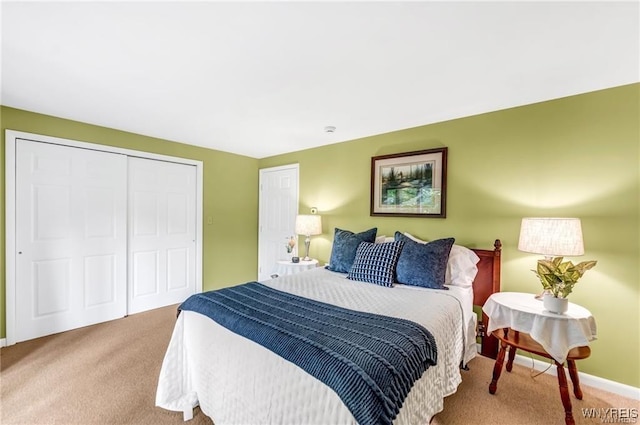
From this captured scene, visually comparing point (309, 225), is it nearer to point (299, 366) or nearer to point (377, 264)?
point (377, 264)

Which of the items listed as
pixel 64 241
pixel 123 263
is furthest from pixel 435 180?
pixel 64 241

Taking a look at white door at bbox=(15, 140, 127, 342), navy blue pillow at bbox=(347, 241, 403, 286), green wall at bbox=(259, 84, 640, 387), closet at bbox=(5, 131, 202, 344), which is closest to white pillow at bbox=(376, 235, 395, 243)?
green wall at bbox=(259, 84, 640, 387)

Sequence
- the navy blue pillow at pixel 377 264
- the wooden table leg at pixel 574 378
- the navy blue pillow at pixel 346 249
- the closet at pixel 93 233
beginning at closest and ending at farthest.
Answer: the wooden table leg at pixel 574 378 < the navy blue pillow at pixel 377 264 < the closet at pixel 93 233 < the navy blue pillow at pixel 346 249

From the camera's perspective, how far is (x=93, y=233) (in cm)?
308

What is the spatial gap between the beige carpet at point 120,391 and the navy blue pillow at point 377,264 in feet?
3.12

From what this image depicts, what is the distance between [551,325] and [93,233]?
169 inches

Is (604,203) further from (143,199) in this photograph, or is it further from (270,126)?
(143,199)

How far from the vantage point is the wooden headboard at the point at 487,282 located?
240 cm

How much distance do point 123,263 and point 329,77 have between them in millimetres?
3232

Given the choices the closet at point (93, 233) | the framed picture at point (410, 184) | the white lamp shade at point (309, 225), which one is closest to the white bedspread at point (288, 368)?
the framed picture at point (410, 184)

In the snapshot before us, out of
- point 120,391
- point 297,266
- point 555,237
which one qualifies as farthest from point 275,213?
point 555,237

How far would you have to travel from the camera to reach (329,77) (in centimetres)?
196

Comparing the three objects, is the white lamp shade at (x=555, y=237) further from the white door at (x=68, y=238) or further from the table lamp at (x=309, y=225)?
the white door at (x=68, y=238)

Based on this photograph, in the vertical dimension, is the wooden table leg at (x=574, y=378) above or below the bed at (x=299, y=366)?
below
